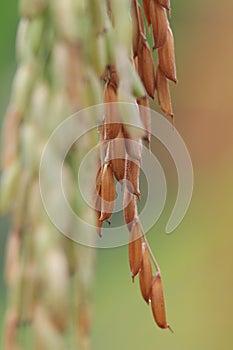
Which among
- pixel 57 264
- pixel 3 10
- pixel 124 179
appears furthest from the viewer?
pixel 3 10

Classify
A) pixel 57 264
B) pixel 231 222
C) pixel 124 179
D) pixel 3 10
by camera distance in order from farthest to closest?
pixel 231 222
pixel 3 10
pixel 124 179
pixel 57 264

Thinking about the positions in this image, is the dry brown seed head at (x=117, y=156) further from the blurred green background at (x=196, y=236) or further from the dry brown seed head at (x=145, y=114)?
the blurred green background at (x=196, y=236)

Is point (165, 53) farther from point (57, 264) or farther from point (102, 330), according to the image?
point (102, 330)

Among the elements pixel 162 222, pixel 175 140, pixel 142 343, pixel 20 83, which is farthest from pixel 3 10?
pixel 20 83

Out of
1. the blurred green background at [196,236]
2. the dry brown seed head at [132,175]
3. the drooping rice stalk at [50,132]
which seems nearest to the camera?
the drooping rice stalk at [50,132]

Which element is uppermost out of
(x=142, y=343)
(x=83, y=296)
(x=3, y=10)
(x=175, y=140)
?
(x=3, y=10)

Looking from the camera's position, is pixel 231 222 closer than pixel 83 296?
No

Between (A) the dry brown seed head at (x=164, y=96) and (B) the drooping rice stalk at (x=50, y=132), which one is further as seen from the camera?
(A) the dry brown seed head at (x=164, y=96)

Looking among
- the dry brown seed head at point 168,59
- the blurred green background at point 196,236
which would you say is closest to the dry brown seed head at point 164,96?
the dry brown seed head at point 168,59

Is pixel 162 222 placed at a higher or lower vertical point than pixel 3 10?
lower
